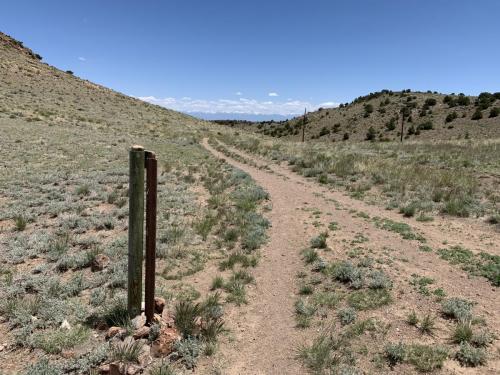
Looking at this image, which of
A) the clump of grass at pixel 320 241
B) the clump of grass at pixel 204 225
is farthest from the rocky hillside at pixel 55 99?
the clump of grass at pixel 320 241

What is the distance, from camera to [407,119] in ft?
184

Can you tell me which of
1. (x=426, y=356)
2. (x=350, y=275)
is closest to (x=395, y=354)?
(x=426, y=356)

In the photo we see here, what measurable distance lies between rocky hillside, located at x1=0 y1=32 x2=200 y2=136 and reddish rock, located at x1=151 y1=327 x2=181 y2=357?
32.2m

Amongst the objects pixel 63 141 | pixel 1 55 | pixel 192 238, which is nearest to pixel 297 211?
pixel 192 238

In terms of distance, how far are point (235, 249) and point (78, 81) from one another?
67.6m

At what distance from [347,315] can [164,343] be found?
2.81 meters

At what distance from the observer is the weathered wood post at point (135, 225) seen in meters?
4.79

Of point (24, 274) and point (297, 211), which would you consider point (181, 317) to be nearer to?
point (24, 274)

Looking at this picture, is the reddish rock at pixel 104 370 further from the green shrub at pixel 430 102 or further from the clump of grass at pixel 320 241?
the green shrub at pixel 430 102

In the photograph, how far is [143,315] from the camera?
527 centimetres

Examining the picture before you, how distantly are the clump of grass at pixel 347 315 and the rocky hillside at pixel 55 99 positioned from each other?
108 ft

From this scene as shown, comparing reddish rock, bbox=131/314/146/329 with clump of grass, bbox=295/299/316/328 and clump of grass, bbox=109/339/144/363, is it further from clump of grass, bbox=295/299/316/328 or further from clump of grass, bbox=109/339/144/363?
clump of grass, bbox=295/299/316/328

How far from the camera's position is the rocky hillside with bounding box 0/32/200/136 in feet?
119

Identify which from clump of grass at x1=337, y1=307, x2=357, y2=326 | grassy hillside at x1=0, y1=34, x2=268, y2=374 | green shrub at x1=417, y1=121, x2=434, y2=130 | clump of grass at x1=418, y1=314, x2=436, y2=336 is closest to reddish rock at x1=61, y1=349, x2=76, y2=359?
grassy hillside at x1=0, y1=34, x2=268, y2=374
